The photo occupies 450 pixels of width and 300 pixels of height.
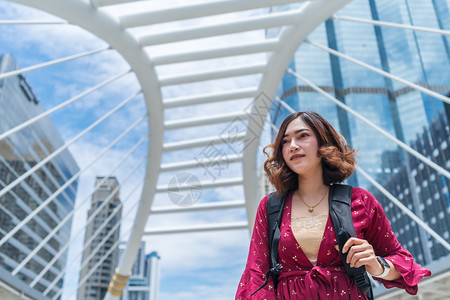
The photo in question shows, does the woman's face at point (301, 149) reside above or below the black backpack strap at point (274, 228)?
above

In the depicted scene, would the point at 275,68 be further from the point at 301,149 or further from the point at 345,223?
the point at 345,223

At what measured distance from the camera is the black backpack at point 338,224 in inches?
51.8

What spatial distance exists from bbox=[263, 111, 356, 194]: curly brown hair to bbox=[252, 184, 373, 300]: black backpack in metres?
0.05

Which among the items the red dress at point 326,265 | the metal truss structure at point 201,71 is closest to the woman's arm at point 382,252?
the red dress at point 326,265

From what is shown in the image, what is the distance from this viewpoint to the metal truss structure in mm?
5961

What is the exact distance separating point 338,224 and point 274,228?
23 cm

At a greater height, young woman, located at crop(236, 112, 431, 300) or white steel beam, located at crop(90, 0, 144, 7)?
white steel beam, located at crop(90, 0, 144, 7)

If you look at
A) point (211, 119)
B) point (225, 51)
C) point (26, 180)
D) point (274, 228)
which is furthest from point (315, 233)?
point (26, 180)

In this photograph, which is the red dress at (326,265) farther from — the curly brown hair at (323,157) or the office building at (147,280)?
the office building at (147,280)

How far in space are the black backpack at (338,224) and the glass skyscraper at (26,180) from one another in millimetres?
28180

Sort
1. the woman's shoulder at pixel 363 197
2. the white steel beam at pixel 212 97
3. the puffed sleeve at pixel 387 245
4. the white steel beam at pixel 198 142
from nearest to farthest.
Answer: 1. the puffed sleeve at pixel 387 245
2. the woman's shoulder at pixel 363 197
3. the white steel beam at pixel 212 97
4. the white steel beam at pixel 198 142

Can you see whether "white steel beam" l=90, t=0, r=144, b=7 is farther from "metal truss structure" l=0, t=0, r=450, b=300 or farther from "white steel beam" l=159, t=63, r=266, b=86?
"white steel beam" l=159, t=63, r=266, b=86

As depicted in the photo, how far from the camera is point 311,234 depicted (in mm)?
1404

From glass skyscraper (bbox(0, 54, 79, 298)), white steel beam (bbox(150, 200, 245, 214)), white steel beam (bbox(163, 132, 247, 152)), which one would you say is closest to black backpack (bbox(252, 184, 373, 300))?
white steel beam (bbox(163, 132, 247, 152))
